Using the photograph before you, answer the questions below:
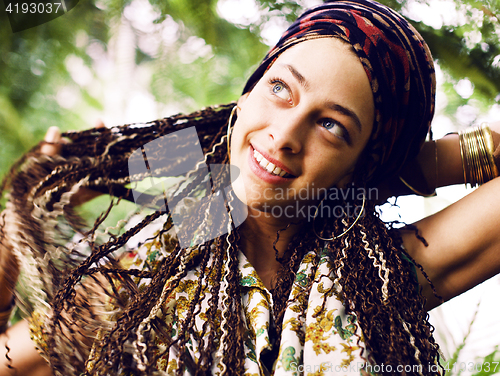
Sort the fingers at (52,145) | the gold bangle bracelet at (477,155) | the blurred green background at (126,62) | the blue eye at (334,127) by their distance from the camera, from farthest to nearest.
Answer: the blurred green background at (126,62), the fingers at (52,145), the gold bangle bracelet at (477,155), the blue eye at (334,127)

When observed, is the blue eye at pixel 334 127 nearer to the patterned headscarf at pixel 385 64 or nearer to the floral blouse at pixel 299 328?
the patterned headscarf at pixel 385 64

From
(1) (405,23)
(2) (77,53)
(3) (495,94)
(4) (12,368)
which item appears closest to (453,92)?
(3) (495,94)

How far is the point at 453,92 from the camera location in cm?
198

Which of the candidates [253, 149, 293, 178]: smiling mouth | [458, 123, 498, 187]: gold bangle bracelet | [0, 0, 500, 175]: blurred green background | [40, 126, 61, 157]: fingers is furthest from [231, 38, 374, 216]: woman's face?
[0, 0, 500, 175]: blurred green background

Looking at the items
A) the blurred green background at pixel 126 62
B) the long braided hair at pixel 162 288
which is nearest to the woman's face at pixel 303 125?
the long braided hair at pixel 162 288

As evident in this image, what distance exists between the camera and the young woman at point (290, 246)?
1.00 meters

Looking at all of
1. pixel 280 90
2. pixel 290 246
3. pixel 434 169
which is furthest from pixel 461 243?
pixel 280 90

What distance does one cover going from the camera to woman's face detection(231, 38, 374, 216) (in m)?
1.04

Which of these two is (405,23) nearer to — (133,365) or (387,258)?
(387,258)

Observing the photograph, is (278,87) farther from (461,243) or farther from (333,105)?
(461,243)

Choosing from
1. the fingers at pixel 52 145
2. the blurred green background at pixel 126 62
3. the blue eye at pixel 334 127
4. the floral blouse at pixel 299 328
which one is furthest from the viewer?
the blurred green background at pixel 126 62

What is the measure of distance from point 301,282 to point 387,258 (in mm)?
311

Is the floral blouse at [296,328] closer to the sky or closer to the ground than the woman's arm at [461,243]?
closer to the ground

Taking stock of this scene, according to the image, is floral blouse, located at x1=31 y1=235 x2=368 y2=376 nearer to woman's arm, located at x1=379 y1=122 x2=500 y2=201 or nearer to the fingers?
woman's arm, located at x1=379 y1=122 x2=500 y2=201
